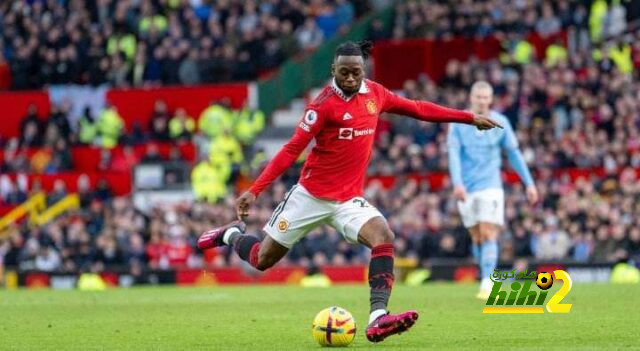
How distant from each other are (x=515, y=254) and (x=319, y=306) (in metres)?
9.47

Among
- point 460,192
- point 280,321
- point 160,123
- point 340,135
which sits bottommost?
point 280,321

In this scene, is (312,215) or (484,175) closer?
(312,215)

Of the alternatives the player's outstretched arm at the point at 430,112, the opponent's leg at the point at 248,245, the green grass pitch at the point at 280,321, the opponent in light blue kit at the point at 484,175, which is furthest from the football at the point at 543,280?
the opponent in light blue kit at the point at 484,175

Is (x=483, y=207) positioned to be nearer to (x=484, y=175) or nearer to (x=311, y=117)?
(x=484, y=175)

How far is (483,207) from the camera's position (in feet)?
60.8

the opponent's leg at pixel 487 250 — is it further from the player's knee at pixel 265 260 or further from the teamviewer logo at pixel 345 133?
the teamviewer logo at pixel 345 133

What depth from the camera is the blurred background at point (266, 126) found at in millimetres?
27875

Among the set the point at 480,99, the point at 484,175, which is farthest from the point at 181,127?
the point at 480,99

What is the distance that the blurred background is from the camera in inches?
1097

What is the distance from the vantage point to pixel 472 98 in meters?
18.1

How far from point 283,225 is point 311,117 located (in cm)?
120

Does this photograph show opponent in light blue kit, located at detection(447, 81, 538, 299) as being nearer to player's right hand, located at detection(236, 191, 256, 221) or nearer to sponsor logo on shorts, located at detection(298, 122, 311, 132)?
sponsor logo on shorts, located at detection(298, 122, 311, 132)

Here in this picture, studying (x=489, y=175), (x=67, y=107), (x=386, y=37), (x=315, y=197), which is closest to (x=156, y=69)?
(x=67, y=107)

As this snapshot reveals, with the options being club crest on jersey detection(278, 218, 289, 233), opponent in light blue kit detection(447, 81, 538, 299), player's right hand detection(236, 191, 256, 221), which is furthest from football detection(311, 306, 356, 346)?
opponent in light blue kit detection(447, 81, 538, 299)
